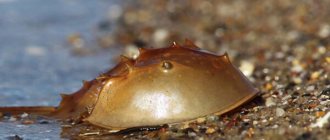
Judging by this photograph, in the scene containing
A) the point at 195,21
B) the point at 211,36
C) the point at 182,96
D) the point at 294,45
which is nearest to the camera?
the point at 182,96

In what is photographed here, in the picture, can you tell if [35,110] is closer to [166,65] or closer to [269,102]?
[166,65]

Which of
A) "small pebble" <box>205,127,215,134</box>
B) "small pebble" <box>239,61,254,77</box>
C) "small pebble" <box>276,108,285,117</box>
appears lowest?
"small pebble" <box>205,127,215,134</box>

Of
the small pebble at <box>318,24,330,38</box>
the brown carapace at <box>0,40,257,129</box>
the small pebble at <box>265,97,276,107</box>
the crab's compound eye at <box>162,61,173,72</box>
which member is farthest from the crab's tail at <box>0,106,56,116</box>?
the small pebble at <box>318,24,330,38</box>

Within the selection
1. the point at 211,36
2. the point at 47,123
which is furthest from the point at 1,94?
the point at 211,36

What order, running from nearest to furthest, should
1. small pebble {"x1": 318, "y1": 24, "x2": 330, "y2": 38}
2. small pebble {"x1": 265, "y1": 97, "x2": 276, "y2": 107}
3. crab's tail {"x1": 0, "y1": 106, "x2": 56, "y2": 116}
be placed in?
small pebble {"x1": 265, "y1": 97, "x2": 276, "y2": 107} < crab's tail {"x1": 0, "y1": 106, "x2": 56, "y2": 116} < small pebble {"x1": 318, "y1": 24, "x2": 330, "y2": 38}

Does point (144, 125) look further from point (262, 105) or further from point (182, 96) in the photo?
point (262, 105)

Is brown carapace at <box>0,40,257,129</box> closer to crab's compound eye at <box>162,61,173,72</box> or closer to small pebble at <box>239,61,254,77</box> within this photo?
crab's compound eye at <box>162,61,173,72</box>

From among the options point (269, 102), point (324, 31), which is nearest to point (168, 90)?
point (269, 102)
